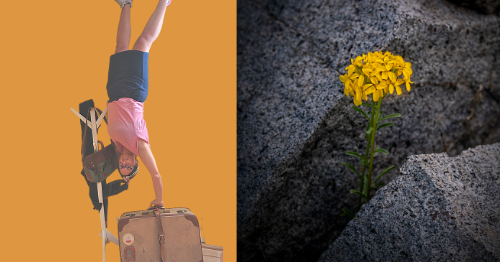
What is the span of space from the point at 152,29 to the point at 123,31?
0.10 metres

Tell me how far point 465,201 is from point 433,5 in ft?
3.45

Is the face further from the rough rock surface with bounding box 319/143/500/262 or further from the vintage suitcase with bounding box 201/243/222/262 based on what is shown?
the rough rock surface with bounding box 319/143/500/262

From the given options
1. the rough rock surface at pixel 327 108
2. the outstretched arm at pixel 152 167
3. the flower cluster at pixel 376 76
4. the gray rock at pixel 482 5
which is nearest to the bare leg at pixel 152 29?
the outstretched arm at pixel 152 167

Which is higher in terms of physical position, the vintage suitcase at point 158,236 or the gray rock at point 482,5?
the gray rock at point 482,5

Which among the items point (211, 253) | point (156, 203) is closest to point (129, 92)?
point (156, 203)

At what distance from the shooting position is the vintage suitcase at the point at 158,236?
46.7 inches

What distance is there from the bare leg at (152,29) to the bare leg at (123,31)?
39 millimetres

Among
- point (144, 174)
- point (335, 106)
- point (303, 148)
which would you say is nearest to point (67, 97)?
point (144, 174)

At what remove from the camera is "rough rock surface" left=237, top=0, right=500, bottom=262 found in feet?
4.79

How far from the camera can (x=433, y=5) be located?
5.43 ft

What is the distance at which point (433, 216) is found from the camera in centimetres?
111

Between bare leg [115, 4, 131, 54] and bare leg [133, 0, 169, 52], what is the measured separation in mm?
39

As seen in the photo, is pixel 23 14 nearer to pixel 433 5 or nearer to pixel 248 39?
pixel 248 39

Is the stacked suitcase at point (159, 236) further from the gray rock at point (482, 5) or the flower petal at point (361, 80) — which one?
the gray rock at point (482, 5)
